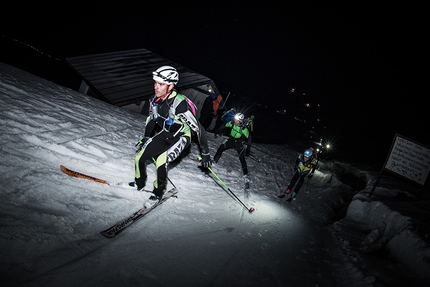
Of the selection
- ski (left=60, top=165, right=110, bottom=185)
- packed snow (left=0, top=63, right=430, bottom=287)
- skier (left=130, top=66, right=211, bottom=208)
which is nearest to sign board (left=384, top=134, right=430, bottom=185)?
packed snow (left=0, top=63, right=430, bottom=287)

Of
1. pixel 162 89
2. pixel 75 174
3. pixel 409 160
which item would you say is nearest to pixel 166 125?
pixel 162 89

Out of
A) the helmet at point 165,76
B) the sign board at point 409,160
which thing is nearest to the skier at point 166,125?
the helmet at point 165,76

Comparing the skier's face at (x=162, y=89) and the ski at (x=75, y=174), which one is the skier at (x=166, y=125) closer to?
the skier's face at (x=162, y=89)

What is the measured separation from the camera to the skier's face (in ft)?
13.4

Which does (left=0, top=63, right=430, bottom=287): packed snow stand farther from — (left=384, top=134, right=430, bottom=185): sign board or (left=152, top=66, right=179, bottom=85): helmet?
(left=152, top=66, right=179, bottom=85): helmet

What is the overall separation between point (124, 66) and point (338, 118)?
50431mm

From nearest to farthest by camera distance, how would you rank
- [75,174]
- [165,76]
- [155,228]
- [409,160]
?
[155,228] → [165,76] → [75,174] → [409,160]

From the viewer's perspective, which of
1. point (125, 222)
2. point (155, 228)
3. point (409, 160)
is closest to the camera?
point (125, 222)

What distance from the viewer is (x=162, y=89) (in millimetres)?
4113

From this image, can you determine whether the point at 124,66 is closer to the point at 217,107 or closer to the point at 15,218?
the point at 217,107

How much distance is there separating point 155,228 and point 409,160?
9136 mm

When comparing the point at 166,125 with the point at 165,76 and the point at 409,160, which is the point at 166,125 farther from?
the point at 409,160

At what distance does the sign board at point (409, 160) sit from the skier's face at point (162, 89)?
8.69m

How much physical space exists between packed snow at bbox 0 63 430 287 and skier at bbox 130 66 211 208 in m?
0.75
